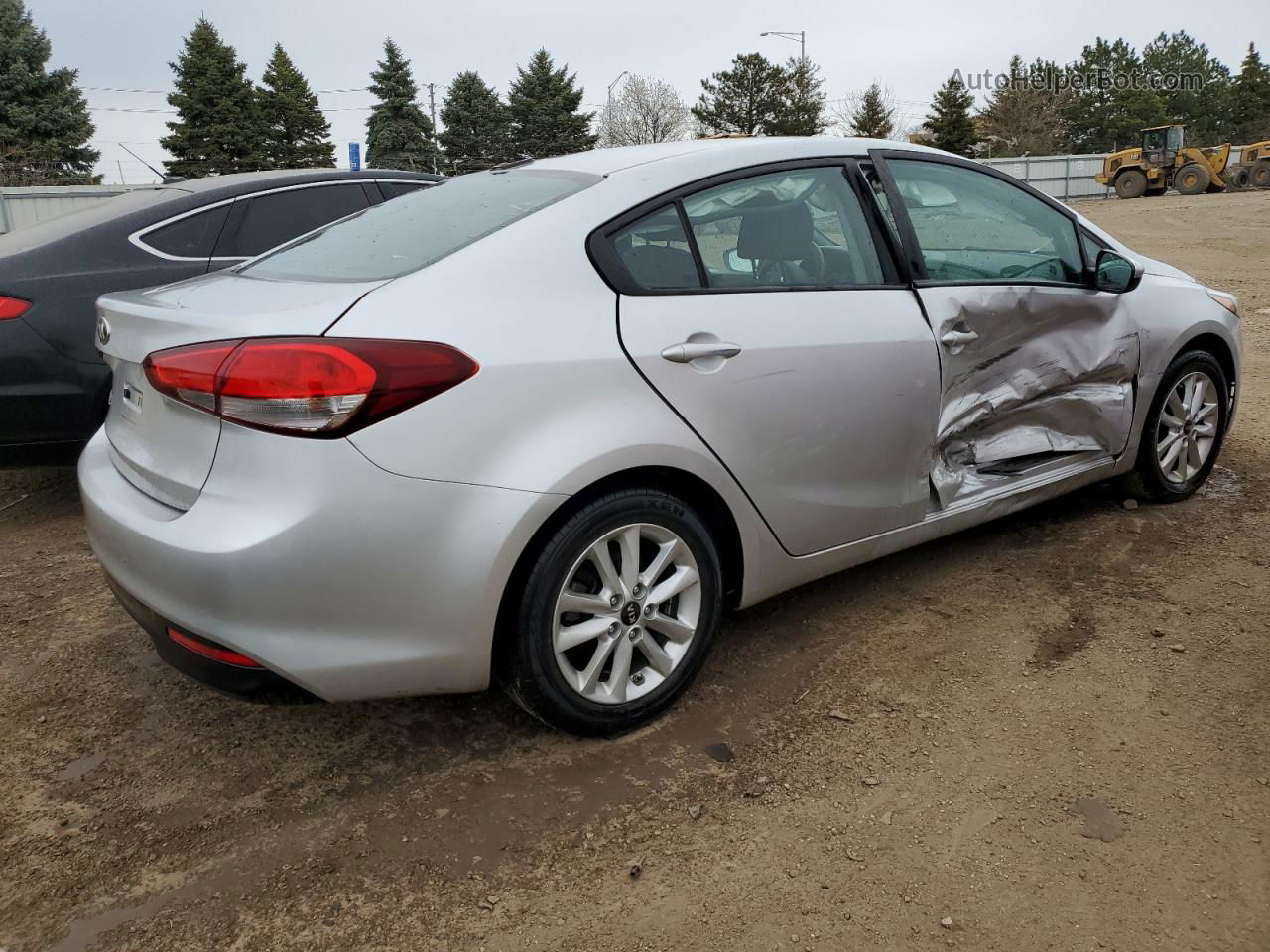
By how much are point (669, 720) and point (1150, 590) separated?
194cm

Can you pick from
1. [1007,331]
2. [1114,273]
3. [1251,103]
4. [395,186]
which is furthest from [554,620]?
[1251,103]

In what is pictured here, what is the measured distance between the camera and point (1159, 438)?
4363mm

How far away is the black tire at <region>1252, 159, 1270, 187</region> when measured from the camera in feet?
103

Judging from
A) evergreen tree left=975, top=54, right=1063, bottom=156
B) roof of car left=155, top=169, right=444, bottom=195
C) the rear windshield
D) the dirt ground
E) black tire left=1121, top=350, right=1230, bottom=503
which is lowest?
the dirt ground

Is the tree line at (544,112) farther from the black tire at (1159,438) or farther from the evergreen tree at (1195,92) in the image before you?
the black tire at (1159,438)

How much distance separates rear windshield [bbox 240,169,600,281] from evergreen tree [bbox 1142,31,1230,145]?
78.3m

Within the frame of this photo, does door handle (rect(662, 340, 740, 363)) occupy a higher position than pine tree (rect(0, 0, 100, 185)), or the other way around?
pine tree (rect(0, 0, 100, 185))

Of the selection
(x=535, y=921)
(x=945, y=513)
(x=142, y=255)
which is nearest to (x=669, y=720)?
(x=535, y=921)

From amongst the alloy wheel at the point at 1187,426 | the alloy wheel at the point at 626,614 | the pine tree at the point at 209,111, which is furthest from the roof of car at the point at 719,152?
the pine tree at the point at 209,111

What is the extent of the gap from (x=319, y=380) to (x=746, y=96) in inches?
2387

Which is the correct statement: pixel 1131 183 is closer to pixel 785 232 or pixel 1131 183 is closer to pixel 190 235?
pixel 190 235

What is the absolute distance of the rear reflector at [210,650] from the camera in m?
2.30

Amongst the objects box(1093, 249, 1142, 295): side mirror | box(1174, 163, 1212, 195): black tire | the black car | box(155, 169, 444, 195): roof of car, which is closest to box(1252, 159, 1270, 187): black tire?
box(1174, 163, 1212, 195): black tire

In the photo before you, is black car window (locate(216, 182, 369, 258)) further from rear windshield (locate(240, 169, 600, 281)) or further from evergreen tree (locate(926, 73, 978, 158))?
evergreen tree (locate(926, 73, 978, 158))
